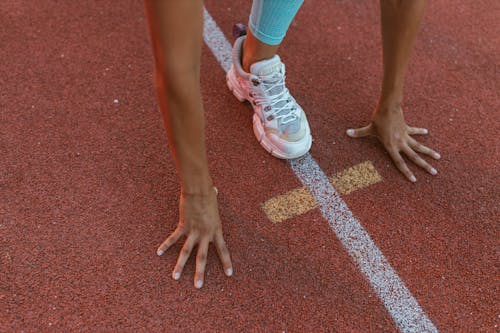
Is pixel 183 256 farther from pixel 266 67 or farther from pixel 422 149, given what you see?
pixel 422 149

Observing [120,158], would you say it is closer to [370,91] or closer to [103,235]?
[103,235]

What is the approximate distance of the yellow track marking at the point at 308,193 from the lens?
5.39ft

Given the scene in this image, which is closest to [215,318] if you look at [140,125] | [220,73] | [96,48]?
[140,125]

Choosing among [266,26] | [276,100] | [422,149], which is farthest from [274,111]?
[422,149]

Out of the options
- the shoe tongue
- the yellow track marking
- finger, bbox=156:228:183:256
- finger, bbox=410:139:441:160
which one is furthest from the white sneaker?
finger, bbox=156:228:183:256

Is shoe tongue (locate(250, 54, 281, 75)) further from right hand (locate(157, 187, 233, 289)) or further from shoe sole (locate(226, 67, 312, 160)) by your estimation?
right hand (locate(157, 187, 233, 289))

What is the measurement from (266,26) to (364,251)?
0.80 m

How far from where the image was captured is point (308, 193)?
1704 mm

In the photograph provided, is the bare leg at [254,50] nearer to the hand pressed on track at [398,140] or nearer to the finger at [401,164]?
the hand pressed on track at [398,140]

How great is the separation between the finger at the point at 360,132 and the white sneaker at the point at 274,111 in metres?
0.17

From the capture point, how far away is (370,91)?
2010mm

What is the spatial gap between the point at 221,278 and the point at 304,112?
0.77 m

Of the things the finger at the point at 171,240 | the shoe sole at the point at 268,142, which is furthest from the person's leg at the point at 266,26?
the finger at the point at 171,240

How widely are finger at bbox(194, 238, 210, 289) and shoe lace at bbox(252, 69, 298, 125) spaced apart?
0.55 meters
